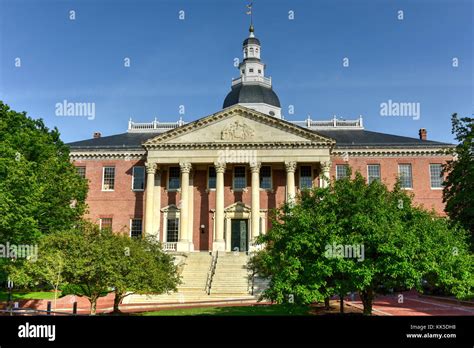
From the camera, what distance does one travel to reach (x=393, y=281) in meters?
15.1

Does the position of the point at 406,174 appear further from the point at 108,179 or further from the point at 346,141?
the point at 108,179

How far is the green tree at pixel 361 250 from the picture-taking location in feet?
47.6

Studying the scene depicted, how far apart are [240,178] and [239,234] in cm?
550

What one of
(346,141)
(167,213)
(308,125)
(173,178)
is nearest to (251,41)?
(308,125)

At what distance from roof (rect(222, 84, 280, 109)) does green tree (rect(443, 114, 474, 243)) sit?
1260 inches

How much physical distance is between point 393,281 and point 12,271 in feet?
59.8

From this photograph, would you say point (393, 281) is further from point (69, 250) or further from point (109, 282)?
point (69, 250)

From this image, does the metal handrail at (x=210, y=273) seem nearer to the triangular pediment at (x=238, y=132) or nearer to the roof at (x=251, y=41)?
the triangular pediment at (x=238, y=132)

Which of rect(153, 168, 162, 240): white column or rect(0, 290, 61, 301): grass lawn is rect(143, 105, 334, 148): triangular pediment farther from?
rect(0, 290, 61, 301): grass lawn

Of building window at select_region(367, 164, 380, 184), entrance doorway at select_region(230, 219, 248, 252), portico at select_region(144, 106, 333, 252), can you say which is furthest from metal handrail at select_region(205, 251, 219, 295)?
building window at select_region(367, 164, 380, 184)

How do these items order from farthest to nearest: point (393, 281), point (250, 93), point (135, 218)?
point (250, 93) < point (135, 218) < point (393, 281)

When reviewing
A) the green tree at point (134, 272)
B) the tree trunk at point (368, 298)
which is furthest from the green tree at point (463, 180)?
the green tree at point (134, 272)

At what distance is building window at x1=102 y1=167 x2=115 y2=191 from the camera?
46.8 metres
